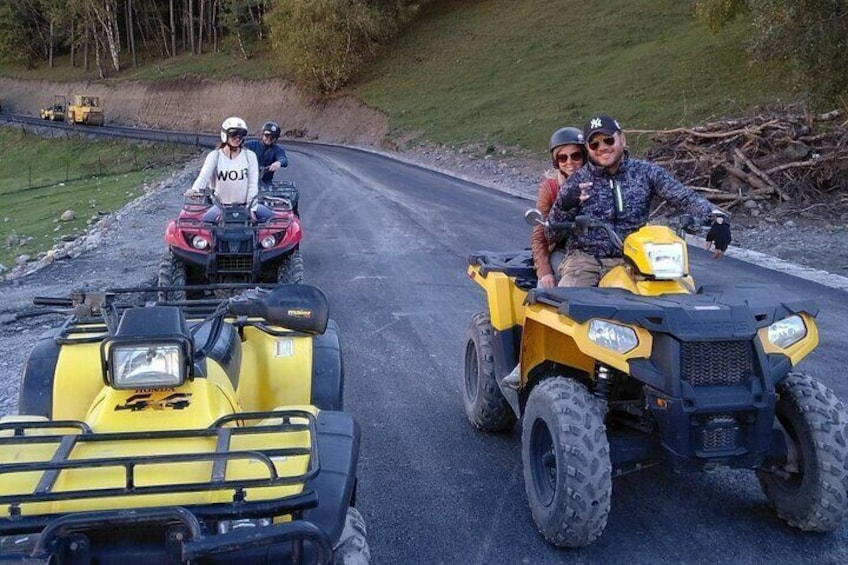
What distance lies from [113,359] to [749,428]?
103 inches

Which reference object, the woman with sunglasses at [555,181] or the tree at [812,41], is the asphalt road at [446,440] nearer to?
the woman with sunglasses at [555,181]

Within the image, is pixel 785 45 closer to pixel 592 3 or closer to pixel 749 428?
pixel 749 428

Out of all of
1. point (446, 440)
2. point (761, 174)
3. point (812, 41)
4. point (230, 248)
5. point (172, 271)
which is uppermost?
point (812, 41)

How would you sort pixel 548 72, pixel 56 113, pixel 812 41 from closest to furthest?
pixel 812 41, pixel 548 72, pixel 56 113

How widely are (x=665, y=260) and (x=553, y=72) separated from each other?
36156 mm

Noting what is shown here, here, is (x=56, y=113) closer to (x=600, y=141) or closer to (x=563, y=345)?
(x=600, y=141)

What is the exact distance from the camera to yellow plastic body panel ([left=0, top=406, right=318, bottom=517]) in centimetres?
252

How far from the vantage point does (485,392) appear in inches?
209

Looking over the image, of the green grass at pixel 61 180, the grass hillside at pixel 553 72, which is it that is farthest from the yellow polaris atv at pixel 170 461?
the grass hillside at pixel 553 72

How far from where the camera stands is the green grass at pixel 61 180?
20250 mm

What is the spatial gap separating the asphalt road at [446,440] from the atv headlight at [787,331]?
3.16 feet

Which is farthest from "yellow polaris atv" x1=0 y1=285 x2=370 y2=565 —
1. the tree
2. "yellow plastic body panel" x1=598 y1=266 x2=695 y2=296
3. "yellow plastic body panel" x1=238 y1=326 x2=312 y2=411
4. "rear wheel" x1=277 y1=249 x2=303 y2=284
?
the tree

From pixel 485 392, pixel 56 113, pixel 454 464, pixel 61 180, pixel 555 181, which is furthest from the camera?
pixel 56 113

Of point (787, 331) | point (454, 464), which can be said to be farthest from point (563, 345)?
point (454, 464)
